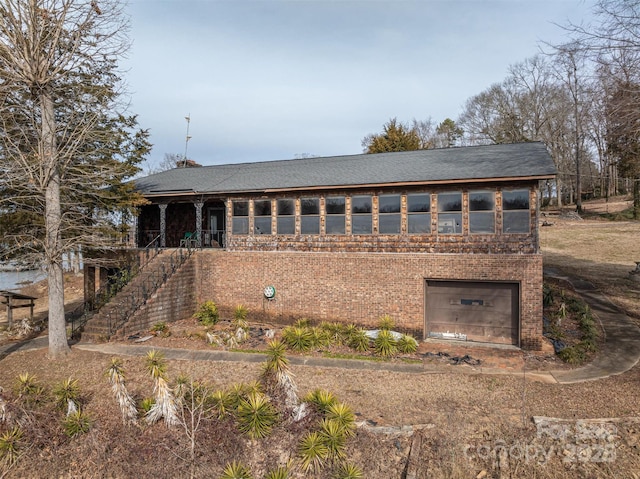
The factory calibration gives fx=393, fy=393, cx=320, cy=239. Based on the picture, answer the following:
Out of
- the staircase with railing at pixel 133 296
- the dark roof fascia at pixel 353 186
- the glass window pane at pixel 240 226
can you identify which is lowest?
the staircase with railing at pixel 133 296

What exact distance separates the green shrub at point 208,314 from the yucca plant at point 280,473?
8805 millimetres

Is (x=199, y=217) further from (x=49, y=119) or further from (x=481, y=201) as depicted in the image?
(x=481, y=201)

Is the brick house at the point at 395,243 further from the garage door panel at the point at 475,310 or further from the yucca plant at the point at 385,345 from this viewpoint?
the yucca plant at the point at 385,345

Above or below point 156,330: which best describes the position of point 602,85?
above

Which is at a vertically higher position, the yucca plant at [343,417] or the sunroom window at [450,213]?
the sunroom window at [450,213]

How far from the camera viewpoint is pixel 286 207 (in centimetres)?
1555

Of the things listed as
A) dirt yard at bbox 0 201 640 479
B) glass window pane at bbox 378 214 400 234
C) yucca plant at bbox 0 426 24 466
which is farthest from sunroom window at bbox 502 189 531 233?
yucca plant at bbox 0 426 24 466

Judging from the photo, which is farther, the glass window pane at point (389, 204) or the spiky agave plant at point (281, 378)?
the glass window pane at point (389, 204)

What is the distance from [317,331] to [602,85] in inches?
453

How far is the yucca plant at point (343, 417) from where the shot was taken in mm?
7164

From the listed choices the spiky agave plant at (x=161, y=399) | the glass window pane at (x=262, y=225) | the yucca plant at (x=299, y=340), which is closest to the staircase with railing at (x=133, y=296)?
the glass window pane at (x=262, y=225)

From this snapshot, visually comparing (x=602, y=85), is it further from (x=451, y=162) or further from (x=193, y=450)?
(x=193, y=450)

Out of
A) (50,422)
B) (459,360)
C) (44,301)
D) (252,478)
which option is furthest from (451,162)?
(44,301)

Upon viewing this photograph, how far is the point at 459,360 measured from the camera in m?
11.5
